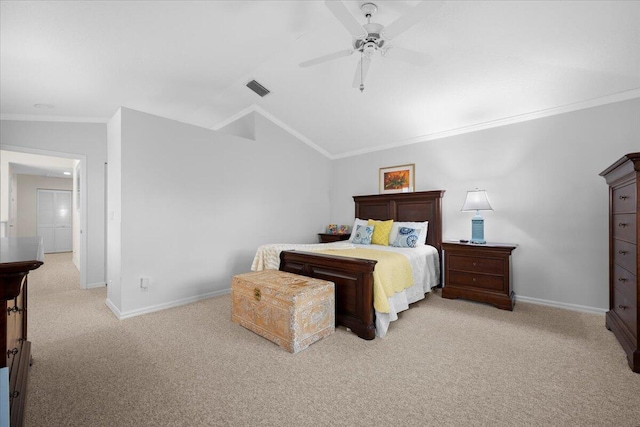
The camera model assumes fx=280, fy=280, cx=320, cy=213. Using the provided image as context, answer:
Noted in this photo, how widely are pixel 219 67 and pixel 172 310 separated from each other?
121 inches

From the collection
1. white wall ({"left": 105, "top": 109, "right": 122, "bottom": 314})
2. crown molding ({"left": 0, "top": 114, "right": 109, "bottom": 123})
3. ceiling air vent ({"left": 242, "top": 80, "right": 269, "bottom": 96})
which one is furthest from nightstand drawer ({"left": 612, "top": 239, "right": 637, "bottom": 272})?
crown molding ({"left": 0, "top": 114, "right": 109, "bottom": 123})

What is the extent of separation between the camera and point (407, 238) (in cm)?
408

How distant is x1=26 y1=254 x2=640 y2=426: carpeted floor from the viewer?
5.41 feet

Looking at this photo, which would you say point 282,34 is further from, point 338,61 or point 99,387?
point 99,387

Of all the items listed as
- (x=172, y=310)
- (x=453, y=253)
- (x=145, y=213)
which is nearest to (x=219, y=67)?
(x=145, y=213)

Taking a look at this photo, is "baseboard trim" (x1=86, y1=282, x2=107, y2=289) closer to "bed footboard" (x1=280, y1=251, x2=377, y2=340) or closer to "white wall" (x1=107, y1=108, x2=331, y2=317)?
"white wall" (x1=107, y1=108, x2=331, y2=317)

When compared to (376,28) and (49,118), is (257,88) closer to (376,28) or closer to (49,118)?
(376,28)

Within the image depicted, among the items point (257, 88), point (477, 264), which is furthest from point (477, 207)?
point (257, 88)

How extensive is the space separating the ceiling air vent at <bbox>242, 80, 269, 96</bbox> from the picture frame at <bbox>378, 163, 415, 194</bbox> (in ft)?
8.09

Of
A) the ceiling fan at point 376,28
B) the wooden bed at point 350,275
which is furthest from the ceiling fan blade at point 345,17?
the wooden bed at point 350,275

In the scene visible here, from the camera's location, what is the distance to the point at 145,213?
3432 mm

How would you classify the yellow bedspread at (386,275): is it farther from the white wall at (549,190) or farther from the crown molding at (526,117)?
the crown molding at (526,117)

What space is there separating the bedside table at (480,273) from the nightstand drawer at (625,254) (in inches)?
34.7

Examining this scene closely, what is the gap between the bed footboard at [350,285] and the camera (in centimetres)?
268
